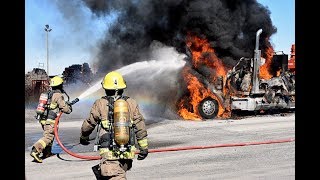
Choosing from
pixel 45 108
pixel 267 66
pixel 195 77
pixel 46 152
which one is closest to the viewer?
pixel 45 108

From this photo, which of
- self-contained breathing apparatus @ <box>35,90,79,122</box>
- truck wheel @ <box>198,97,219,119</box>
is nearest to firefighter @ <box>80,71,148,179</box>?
self-contained breathing apparatus @ <box>35,90,79,122</box>

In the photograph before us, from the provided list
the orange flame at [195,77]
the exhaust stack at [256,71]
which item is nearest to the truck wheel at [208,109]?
the orange flame at [195,77]

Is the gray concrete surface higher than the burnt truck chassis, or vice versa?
the burnt truck chassis

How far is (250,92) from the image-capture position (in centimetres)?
1597

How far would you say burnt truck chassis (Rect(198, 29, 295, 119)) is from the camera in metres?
15.7

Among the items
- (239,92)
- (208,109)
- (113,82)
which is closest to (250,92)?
(239,92)

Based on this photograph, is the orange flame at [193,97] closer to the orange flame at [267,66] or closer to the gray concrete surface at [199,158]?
the gray concrete surface at [199,158]

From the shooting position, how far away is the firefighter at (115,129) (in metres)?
4.27

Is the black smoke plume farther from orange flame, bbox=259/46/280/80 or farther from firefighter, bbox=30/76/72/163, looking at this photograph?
firefighter, bbox=30/76/72/163

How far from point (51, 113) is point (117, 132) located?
13.4 ft

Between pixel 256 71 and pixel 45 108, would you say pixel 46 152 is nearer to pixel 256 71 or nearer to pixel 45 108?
pixel 45 108
